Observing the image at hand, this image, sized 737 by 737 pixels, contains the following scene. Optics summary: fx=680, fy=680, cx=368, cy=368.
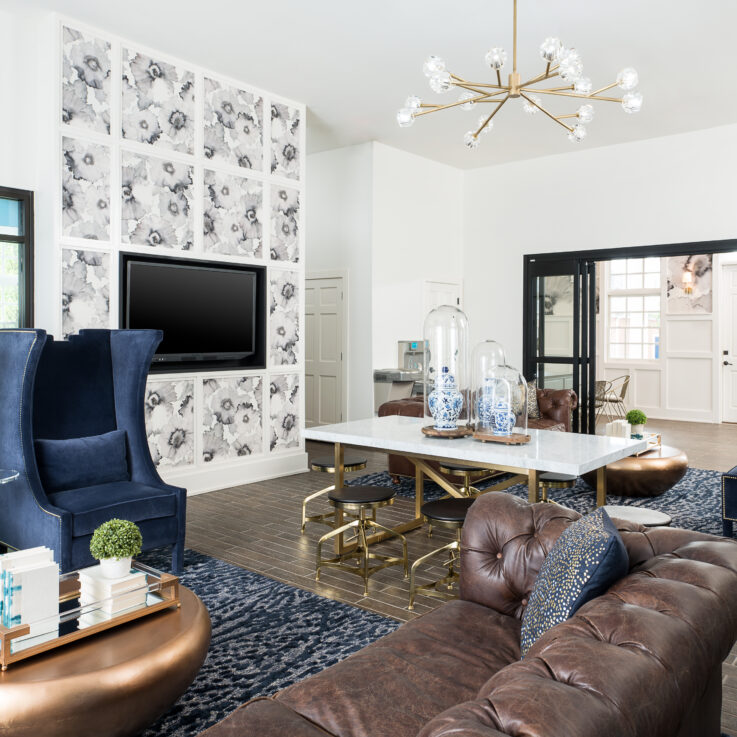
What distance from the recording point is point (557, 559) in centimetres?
173

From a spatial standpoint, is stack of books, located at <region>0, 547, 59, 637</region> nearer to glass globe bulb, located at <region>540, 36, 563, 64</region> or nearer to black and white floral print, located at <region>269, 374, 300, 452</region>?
glass globe bulb, located at <region>540, 36, 563, 64</region>

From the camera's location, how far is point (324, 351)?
27.5 feet

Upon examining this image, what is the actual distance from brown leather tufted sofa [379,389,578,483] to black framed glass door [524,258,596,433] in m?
1.26

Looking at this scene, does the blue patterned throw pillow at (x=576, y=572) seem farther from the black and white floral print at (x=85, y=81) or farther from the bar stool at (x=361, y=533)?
the black and white floral print at (x=85, y=81)

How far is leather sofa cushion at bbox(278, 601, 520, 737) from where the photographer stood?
A: 1.53 m

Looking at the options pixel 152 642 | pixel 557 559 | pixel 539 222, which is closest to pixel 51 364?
pixel 152 642

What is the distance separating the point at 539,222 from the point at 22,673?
7.88m

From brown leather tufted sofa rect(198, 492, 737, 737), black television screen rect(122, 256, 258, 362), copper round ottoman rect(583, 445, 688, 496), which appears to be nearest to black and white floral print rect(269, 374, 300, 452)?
black television screen rect(122, 256, 258, 362)

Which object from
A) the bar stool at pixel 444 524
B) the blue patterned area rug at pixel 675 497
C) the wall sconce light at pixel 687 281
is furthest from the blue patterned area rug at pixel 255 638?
the wall sconce light at pixel 687 281

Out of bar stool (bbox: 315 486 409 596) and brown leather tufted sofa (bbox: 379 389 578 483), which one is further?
brown leather tufted sofa (bbox: 379 389 578 483)

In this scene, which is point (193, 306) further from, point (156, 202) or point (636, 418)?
point (636, 418)

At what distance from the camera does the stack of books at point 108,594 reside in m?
2.30

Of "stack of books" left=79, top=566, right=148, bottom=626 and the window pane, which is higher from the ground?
the window pane

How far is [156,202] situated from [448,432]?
3174mm
